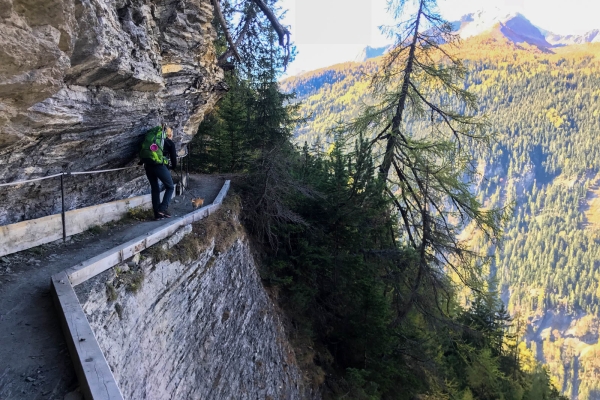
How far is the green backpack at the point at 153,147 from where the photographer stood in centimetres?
674

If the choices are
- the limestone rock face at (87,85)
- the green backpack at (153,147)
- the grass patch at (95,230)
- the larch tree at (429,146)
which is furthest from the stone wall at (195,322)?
the larch tree at (429,146)

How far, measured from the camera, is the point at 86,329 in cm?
285

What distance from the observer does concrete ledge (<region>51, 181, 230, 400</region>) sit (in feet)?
7.50

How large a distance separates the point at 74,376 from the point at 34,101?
294 cm

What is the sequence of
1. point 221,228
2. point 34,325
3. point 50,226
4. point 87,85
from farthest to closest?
point 221,228 < point 87,85 < point 50,226 < point 34,325

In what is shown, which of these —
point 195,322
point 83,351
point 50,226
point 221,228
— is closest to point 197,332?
point 195,322

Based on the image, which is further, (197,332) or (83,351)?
(197,332)

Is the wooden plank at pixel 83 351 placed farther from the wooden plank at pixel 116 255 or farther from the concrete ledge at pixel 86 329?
the wooden plank at pixel 116 255

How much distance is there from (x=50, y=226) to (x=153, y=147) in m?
2.34

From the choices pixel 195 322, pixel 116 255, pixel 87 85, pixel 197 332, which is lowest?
pixel 197 332

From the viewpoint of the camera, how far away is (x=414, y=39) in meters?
11.3

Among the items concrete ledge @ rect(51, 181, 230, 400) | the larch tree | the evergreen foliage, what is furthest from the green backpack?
the larch tree

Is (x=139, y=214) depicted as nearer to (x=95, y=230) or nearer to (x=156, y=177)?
(x=156, y=177)

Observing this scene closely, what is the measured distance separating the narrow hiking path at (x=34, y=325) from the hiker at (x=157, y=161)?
6.21 feet
